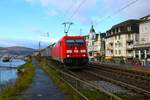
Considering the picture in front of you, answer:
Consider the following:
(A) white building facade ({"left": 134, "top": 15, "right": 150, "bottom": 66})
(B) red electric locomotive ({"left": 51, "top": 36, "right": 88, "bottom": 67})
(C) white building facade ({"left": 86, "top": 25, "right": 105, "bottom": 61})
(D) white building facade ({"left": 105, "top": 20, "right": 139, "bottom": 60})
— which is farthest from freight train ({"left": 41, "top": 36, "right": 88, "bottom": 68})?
(C) white building facade ({"left": 86, "top": 25, "right": 105, "bottom": 61})

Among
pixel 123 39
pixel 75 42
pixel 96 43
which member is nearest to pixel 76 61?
pixel 75 42

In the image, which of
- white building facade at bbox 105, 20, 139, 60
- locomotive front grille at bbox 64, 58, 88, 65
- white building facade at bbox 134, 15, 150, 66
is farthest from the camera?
white building facade at bbox 105, 20, 139, 60

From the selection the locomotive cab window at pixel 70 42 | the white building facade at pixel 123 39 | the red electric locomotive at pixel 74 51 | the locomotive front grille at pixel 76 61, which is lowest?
the locomotive front grille at pixel 76 61

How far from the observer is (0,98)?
12.9 metres

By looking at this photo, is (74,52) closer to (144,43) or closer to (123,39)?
(144,43)

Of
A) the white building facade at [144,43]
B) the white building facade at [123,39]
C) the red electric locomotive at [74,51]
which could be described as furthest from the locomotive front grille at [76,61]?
the white building facade at [123,39]

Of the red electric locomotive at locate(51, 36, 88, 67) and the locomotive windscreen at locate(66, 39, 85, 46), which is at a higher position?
the locomotive windscreen at locate(66, 39, 85, 46)

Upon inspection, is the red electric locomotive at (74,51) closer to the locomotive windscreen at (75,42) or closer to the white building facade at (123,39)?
the locomotive windscreen at (75,42)

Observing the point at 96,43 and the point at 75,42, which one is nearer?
the point at 75,42

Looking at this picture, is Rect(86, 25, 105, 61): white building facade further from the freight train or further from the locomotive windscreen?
the freight train

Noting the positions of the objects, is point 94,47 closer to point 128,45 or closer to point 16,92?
point 128,45

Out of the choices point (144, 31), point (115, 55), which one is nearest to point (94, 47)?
point (115, 55)

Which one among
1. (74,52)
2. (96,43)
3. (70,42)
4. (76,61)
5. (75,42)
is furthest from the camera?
(96,43)

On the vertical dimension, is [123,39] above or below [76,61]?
above
